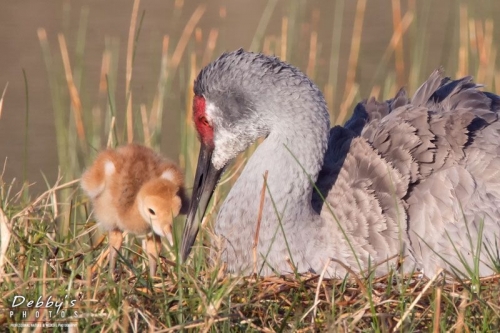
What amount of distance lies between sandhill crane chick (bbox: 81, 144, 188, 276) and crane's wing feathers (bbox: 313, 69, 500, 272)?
0.70 m

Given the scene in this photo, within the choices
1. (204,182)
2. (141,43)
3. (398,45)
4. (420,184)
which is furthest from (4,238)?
(141,43)

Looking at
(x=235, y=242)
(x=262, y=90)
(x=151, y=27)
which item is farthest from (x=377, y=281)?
(x=151, y=27)

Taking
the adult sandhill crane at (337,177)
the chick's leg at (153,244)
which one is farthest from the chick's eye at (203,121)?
the chick's leg at (153,244)

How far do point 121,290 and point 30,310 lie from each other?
32cm

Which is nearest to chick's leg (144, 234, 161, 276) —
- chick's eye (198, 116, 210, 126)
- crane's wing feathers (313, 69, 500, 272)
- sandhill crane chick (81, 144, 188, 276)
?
sandhill crane chick (81, 144, 188, 276)

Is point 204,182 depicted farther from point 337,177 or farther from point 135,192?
point 337,177

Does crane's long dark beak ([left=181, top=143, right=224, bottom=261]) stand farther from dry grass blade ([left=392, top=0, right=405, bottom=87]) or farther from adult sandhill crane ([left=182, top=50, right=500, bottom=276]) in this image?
dry grass blade ([left=392, top=0, right=405, bottom=87])

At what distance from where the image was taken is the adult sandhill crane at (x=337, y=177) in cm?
417

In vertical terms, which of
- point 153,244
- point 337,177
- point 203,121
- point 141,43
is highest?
point 203,121

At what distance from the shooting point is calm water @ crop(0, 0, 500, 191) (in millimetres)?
8398

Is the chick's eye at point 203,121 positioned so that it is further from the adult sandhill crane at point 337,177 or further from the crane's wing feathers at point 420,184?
the crane's wing feathers at point 420,184

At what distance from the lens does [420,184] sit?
14.1ft

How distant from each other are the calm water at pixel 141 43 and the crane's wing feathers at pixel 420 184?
2933 mm

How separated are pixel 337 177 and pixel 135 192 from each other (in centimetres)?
95
